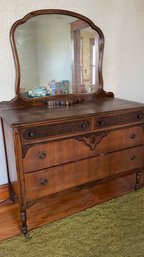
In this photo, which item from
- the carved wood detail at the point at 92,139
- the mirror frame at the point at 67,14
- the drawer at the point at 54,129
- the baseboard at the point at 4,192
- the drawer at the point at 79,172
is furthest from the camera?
the baseboard at the point at 4,192

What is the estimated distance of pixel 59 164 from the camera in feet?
5.01

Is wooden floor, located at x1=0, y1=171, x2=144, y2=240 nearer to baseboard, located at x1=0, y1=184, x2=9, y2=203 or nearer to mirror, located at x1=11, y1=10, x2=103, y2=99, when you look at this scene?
baseboard, located at x1=0, y1=184, x2=9, y2=203

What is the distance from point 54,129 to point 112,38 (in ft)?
4.26

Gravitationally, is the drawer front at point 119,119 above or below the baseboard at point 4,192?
above

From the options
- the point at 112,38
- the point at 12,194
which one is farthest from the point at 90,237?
the point at 112,38

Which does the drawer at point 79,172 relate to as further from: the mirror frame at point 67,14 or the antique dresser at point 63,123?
the mirror frame at point 67,14

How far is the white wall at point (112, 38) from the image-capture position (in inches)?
67.2

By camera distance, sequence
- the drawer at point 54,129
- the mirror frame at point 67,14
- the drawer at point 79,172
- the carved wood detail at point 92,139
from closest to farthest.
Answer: the drawer at point 54,129 < the drawer at point 79,172 < the carved wood detail at point 92,139 < the mirror frame at point 67,14

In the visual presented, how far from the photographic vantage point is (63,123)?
1.45 meters

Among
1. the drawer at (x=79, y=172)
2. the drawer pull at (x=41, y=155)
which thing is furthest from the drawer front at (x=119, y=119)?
the drawer pull at (x=41, y=155)

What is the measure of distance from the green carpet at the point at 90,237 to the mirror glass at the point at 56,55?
44.8 inches

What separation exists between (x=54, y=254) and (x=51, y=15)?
191 cm

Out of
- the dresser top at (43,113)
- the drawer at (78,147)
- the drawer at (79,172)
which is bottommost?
the drawer at (79,172)

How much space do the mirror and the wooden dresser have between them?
0.28m
